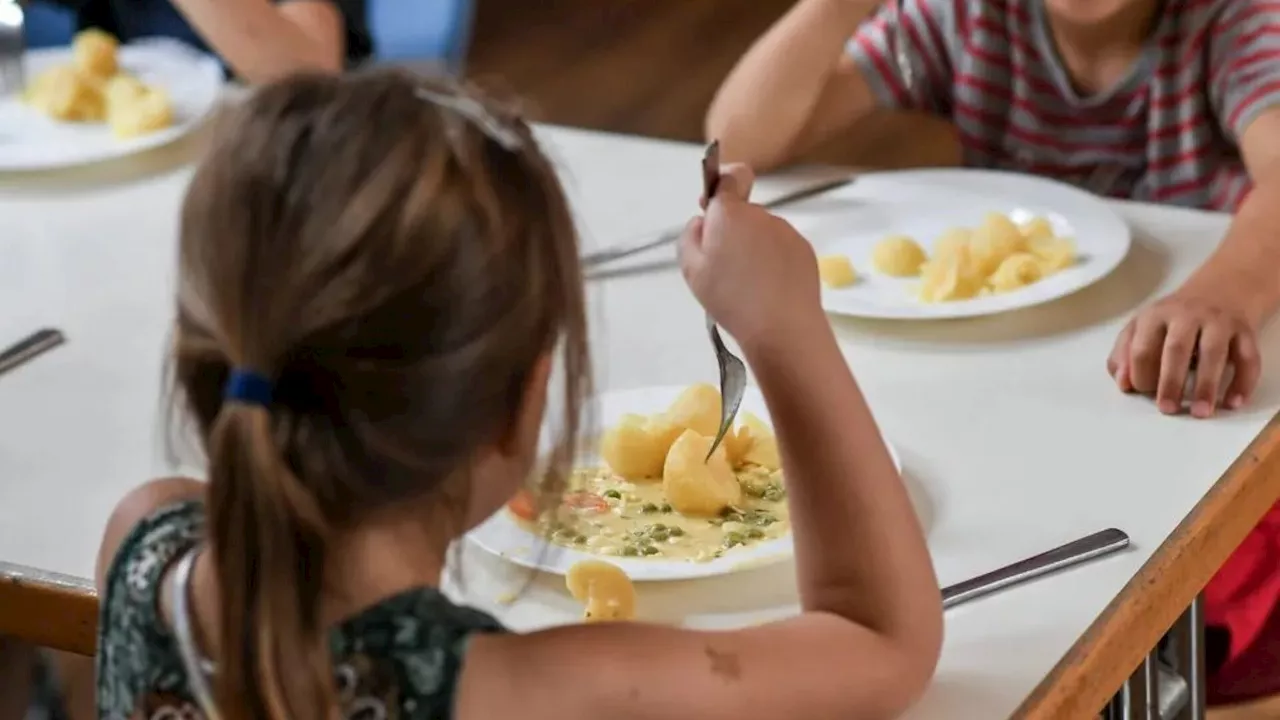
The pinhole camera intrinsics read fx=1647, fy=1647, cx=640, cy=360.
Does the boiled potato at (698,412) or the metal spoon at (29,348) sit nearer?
the boiled potato at (698,412)

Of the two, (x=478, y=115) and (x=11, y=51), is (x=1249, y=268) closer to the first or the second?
(x=478, y=115)

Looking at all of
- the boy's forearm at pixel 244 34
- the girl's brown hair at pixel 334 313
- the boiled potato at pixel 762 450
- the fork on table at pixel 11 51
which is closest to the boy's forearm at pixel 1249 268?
the boiled potato at pixel 762 450

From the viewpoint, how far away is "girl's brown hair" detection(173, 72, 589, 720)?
613 mm

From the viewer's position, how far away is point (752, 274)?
779 mm

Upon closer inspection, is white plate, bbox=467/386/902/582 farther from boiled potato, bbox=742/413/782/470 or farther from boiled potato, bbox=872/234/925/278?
boiled potato, bbox=872/234/925/278

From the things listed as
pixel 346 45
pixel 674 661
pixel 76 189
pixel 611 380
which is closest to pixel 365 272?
pixel 674 661

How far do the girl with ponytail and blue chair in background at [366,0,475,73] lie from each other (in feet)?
3.35

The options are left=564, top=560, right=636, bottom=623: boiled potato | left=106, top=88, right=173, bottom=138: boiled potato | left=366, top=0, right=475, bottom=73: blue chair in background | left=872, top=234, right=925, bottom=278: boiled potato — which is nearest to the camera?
left=564, top=560, right=636, bottom=623: boiled potato

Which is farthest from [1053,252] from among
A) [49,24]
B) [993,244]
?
[49,24]

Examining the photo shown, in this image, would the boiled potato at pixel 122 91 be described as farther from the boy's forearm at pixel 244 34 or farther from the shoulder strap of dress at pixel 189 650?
the shoulder strap of dress at pixel 189 650

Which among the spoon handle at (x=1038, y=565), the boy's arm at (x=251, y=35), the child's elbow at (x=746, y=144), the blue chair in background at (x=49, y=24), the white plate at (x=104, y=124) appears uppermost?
the spoon handle at (x=1038, y=565)

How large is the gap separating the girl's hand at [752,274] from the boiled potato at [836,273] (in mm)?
381

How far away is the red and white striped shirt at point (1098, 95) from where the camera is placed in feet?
4.59

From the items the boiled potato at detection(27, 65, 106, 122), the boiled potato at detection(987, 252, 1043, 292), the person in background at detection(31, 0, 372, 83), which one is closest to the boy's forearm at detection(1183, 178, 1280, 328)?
the boiled potato at detection(987, 252, 1043, 292)
